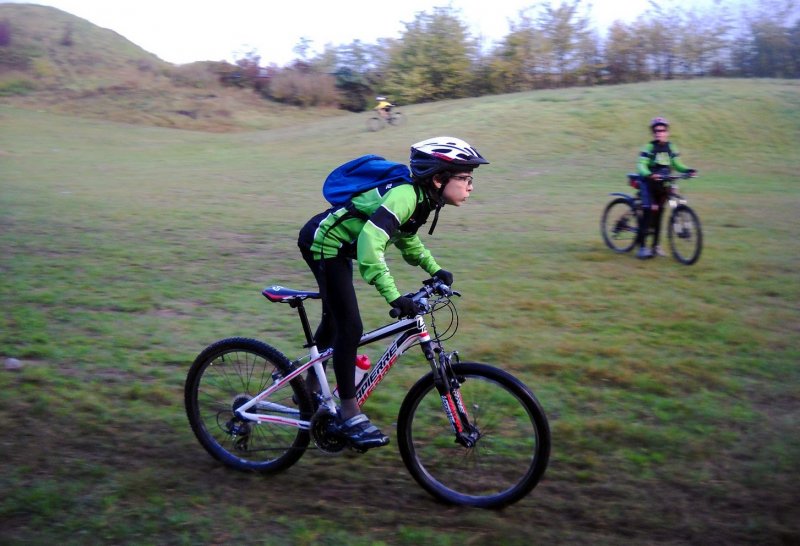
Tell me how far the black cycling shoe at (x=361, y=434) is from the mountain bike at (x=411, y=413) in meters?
0.09

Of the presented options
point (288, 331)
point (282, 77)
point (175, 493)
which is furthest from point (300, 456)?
point (282, 77)

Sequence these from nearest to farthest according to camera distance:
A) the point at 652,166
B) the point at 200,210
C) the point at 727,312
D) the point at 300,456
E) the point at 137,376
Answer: the point at 300,456 → the point at 137,376 → the point at 727,312 → the point at 652,166 → the point at 200,210

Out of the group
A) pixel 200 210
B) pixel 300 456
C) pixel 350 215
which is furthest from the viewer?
pixel 200 210

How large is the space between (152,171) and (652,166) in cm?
1836

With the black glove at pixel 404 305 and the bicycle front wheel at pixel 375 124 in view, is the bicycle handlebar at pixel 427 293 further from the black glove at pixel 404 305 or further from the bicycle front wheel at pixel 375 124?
the bicycle front wheel at pixel 375 124

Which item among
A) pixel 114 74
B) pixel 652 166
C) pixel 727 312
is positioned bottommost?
pixel 727 312

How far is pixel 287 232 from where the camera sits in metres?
13.1

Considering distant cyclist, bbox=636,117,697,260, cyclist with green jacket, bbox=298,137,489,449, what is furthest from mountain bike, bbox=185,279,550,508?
distant cyclist, bbox=636,117,697,260

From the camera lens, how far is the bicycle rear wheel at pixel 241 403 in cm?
459

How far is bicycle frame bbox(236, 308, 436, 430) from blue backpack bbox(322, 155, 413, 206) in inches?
27.8

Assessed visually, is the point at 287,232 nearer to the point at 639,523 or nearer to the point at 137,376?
the point at 137,376

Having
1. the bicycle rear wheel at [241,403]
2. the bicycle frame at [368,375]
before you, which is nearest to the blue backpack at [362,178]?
the bicycle frame at [368,375]

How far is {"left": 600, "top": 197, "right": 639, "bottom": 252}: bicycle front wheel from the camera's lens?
38.0 ft

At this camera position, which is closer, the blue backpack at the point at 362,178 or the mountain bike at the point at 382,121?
the blue backpack at the point at 362,178
